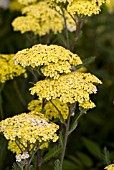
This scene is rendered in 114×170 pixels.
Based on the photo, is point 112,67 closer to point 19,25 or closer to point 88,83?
point 19,25

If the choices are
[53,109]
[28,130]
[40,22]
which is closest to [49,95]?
[28,130]

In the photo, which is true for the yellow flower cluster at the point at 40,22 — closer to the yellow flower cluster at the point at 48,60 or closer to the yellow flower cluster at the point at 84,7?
the yellow flower cluster at the point at 84,7

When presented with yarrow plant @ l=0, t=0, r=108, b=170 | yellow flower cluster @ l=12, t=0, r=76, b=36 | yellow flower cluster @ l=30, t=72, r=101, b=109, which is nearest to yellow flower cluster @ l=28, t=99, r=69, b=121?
yarrow plant @ l=0, t=0, r=108, b=170

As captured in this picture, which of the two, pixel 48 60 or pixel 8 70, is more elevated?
pixel 48 60

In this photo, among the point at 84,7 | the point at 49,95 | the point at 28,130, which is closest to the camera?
the point at 28,130

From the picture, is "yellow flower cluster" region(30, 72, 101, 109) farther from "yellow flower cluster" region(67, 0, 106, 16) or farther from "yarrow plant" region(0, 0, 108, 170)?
"yellow flower cluster" region(67, 0, 106, 16)

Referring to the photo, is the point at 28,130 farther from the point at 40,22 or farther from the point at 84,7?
the point at 40,22

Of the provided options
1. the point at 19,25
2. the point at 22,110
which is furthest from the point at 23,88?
the point at 19,25

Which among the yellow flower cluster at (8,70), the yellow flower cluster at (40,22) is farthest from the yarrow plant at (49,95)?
the yellow flower cluster at (40,22)
